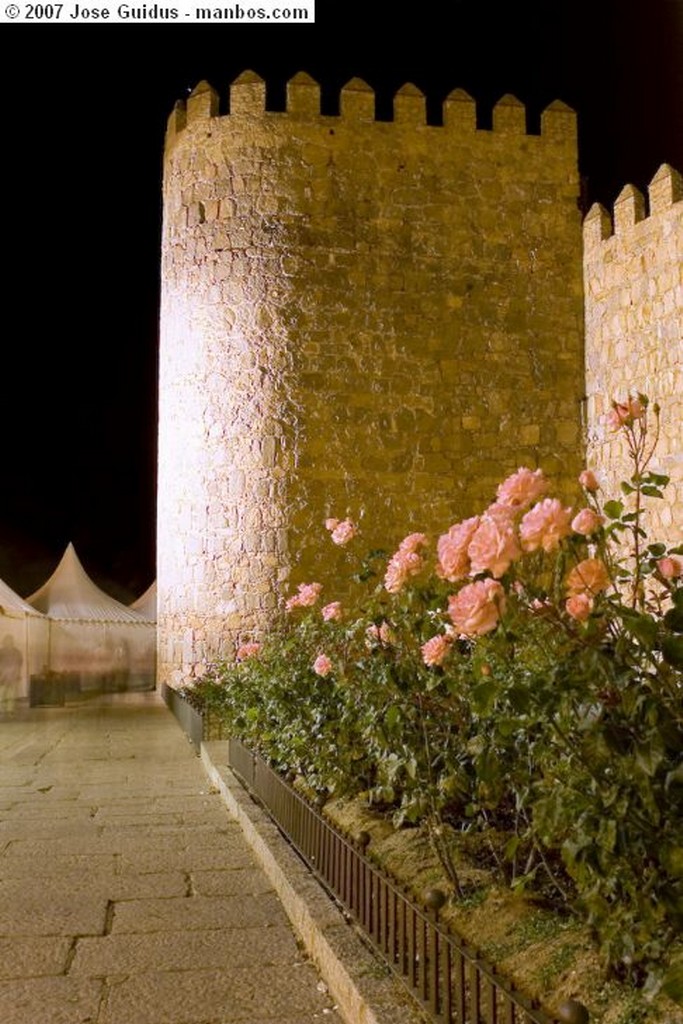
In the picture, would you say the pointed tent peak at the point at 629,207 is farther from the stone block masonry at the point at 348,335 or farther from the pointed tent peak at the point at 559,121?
the pointed tent peak at the point at 559,121

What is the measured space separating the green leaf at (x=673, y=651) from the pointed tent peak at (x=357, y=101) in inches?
375

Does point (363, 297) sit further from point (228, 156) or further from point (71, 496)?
point (71, 496)

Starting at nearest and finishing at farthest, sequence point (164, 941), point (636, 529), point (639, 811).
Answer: point (639, 811) → point (636, 529) → point (164, 941)

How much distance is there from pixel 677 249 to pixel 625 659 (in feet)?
25.4

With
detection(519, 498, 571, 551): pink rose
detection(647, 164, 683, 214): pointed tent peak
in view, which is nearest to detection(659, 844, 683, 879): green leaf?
detection(519, 498, 571, 551): pink rose

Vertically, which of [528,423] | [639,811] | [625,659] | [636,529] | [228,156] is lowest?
[639,811]

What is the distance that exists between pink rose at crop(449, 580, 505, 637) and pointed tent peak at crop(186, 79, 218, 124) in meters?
9.78

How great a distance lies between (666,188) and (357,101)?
11.1 ft

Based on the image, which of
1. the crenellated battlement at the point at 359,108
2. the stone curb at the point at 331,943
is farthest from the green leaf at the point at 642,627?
the crenellated battlement at the point at 359,108

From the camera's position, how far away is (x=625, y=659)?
2189 millimetres

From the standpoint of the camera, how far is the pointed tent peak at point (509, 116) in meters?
10.9

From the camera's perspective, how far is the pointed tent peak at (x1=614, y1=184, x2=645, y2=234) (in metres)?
9.74

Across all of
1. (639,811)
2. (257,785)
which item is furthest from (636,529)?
(257,785)

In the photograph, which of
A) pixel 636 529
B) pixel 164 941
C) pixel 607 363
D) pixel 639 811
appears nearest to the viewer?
pixel 639 811
